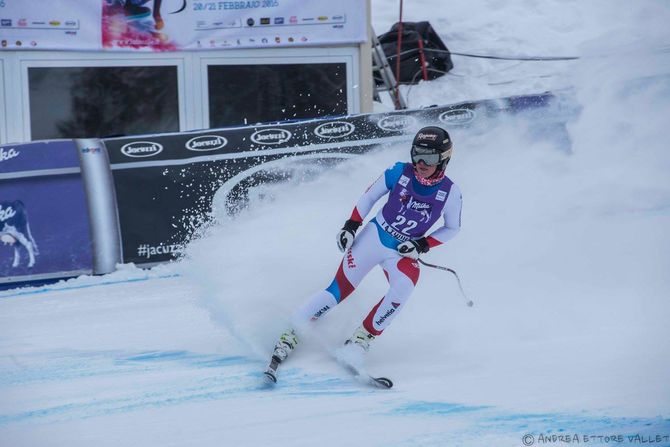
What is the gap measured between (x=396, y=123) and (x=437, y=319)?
288cm

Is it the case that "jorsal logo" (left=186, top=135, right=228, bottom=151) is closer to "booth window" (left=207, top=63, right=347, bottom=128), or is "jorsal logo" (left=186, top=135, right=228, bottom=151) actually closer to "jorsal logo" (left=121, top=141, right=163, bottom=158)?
"jorsal logo" (left=121, top=141, right=163, bottom=158)

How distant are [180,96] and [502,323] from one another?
5.29 m

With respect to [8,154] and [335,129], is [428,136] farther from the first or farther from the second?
[8,154]

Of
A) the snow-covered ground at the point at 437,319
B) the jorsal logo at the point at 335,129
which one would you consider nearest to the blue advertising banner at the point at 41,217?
the snow-covered ground at the point at 437,319

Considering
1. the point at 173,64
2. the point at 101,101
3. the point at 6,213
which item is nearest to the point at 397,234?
the point at 6,213

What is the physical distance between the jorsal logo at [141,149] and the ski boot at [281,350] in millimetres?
3368

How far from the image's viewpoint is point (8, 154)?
804 centimetres

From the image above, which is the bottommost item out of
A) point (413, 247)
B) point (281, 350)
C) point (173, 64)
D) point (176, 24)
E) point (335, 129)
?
point (281, 350)

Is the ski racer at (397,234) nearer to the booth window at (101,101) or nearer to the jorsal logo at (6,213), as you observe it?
the jorsal logo at (6,213)

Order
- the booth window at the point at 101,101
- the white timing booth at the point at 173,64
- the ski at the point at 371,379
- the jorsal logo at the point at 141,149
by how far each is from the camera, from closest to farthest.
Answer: the ski at the point at 371,379 < the jorsal logo at the point at 141,149 < the white timing booth at the point at 173,64 < the booth window at the point at 101,101

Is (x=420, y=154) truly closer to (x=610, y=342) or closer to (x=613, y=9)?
(x=610, y=342)

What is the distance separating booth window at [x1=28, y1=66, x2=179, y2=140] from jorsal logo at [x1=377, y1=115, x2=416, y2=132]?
2.71 meters

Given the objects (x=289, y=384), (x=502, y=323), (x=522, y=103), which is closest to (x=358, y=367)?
(x=289, y=384)

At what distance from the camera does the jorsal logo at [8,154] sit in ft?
26.3
